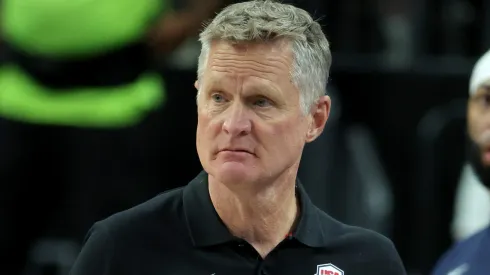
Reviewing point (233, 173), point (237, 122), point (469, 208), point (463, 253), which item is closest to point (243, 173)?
point (233, 173)

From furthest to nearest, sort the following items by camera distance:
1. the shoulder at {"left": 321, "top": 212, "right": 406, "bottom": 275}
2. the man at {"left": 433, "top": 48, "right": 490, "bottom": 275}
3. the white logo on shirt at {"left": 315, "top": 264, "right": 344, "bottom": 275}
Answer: the man at {"left": 433, "top": 48, "right": 490, "bottom": 275}, the shoulder at {"left": 321, "top": 212, "right": 406, "bottom": 275}, the white logo on shirt at {"left": 315, "top": 264, "right": 344, "bottom": 275}

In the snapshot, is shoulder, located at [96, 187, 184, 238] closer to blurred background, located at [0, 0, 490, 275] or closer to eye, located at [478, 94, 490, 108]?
eye, located at [478, 94, 490, 108]

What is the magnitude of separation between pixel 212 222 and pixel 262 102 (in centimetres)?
42

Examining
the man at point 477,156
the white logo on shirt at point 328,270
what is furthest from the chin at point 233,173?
the man at point 477,156

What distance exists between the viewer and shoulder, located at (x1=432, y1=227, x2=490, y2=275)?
5.27 metres

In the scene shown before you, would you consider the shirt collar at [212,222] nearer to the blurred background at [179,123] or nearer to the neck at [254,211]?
the neck at [254,211]

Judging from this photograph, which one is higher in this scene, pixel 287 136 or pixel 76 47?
pixel 287 136

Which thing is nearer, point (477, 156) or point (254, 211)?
point (254, 211)

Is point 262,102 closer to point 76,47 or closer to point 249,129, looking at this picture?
point 249,129

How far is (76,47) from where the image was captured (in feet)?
23.4

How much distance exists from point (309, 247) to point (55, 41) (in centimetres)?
305

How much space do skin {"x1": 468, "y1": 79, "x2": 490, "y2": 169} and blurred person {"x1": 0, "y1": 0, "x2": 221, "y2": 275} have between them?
226 centimetres

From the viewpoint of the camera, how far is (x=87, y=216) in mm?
7141

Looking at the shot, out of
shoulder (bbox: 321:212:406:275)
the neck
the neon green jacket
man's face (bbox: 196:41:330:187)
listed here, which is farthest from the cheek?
the neon green jacket
